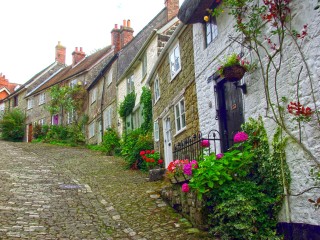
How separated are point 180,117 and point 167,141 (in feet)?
7.03

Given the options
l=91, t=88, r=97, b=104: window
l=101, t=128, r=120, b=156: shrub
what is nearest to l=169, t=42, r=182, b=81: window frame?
l=101, t=128, r=120, b=156: shrub

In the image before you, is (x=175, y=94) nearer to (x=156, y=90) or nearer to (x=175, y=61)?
(x=175, y=61)

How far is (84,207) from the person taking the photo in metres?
8.57

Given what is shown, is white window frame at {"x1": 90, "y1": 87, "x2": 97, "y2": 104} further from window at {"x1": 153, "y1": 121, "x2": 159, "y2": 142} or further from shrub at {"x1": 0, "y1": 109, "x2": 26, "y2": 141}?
window at {"x1": 153, "y1": 121, "x2": 159, "y2": 142}

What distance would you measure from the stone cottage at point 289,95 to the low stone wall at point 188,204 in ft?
4.74

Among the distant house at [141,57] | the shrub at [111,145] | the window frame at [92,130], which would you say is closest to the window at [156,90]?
the distant house at [141,57]

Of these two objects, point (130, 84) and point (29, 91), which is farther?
point (29, 91)

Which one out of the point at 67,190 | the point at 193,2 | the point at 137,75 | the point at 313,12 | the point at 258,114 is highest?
the point at 137,75

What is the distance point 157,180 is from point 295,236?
21.5 feet

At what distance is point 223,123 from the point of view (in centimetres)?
851

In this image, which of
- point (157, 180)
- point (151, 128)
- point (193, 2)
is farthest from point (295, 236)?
point (151, 128)

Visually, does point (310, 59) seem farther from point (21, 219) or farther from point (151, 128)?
point (151, 128)

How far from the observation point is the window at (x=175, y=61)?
12.0m

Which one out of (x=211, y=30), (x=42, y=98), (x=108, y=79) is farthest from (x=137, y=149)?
(x=42, y=98)
